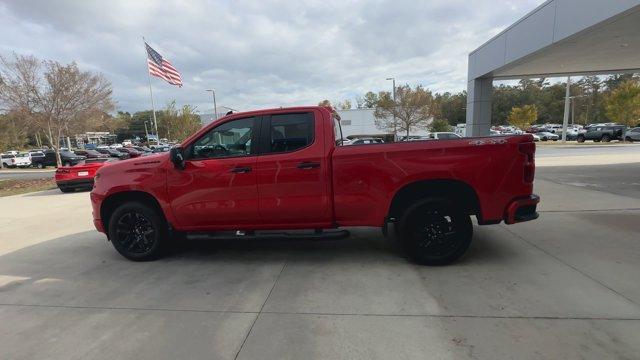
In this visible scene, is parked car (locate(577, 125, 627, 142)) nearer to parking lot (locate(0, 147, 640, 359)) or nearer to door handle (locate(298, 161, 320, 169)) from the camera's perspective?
parking lot (locate(0, 147, 640, 359))

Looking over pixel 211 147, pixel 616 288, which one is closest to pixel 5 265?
pixel 211 147

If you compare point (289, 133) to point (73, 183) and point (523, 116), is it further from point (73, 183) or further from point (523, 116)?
point (523, 116)

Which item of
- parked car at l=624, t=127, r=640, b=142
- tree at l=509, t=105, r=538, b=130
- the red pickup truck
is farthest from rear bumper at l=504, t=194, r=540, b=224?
tree at l=509, t=105, r=538, b=130

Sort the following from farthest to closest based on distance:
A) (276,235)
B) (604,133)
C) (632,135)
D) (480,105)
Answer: (604,133) → (632,135) → (480,105) → (276,235)

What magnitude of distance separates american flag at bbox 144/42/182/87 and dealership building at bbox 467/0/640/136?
20796 mm

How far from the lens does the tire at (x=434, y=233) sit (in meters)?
4.61

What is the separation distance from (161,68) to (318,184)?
27.1m

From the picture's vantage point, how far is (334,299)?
393 centimetres

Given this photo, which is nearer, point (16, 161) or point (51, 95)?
Result: point (51, 95)

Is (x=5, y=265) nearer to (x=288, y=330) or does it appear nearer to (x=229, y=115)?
(x=229, y=115)

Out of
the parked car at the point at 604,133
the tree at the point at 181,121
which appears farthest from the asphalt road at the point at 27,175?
the parked car at the point at 604,133

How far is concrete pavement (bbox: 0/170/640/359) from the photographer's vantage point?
10.1 feet

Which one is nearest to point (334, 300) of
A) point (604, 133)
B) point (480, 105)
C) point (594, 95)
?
point (480, 105)

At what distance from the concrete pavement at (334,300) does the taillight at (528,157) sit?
1.11m
